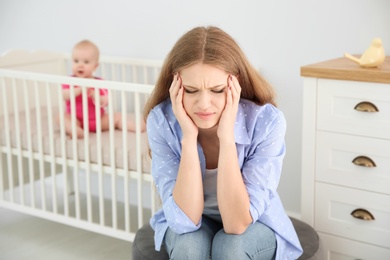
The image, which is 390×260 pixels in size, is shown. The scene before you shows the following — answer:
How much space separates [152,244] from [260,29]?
3.85ft

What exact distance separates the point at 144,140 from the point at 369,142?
2.94ft

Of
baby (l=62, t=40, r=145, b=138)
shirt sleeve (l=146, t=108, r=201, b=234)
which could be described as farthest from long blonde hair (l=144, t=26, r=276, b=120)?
baby (l=62, t=40, r=145, b=138)

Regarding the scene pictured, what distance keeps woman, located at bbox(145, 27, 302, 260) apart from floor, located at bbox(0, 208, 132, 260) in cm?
94

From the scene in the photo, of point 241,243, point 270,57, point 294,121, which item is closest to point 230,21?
point 270,57

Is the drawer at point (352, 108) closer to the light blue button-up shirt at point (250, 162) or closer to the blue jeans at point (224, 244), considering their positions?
the light blue button-up shirt at point (250, 162)

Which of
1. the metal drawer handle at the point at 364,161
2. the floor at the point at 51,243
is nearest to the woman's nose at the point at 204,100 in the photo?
the metal drawer handle at the point at 364,161

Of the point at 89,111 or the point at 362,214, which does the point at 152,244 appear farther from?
the point at 89,111

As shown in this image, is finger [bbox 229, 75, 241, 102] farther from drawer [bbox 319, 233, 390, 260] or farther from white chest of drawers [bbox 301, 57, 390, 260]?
drawer [bbox 319, 233, 390, 260]

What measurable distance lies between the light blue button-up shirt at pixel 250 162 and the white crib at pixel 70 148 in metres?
0.52

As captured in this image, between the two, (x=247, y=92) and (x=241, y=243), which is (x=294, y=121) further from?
(x=241, y=243)

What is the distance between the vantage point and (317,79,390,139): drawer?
207cm

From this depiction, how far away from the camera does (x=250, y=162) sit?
5.81ft

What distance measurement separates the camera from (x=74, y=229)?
9.86 feet

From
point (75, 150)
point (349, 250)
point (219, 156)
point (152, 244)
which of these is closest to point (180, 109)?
point (219, 156)
